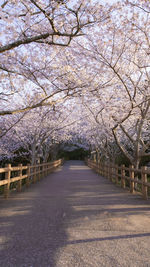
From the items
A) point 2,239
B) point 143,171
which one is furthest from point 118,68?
point 2,239

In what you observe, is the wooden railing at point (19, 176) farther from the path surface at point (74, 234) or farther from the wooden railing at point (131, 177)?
the wooden railing at point (131, 177)

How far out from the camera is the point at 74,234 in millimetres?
3926

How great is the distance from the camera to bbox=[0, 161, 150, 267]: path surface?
2936 millimetres

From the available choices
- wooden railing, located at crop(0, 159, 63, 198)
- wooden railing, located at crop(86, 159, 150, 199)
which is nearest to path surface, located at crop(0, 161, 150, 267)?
wooden railing, located at crop(0, 159, 63, 198)

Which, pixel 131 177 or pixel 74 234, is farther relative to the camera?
pixel 131 177

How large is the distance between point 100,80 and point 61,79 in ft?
6.18

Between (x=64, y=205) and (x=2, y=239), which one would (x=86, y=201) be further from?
(x=2, y=239)

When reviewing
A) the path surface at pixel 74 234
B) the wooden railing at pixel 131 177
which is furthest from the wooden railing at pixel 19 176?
the wooden railing at pixel 131 177

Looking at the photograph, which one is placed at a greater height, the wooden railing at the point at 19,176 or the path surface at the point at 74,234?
the wooden railing at the point at 19,176

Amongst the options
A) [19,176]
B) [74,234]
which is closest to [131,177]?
[19,176]

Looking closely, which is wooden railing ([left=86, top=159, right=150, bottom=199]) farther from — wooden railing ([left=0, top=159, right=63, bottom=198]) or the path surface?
wooden railing ([left=0, top=159, right=63, bottom=198])

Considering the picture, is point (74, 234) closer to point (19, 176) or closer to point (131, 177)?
point (19, 176)

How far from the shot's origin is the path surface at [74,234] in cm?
294

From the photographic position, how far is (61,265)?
278cm
